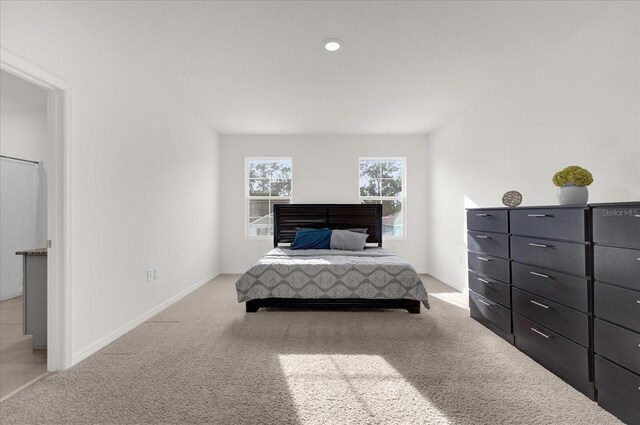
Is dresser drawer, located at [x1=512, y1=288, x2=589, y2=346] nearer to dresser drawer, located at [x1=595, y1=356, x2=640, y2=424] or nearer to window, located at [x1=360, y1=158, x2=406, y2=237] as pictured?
dresser drawer, located at [x1=595, y1=356, x2=640, y2=424]

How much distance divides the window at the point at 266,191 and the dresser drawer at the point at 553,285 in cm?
404

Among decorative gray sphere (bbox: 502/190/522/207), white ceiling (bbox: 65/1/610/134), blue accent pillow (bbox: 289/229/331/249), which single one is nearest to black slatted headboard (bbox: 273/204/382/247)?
blue accent pillow (bbox: 289/229/331/249)

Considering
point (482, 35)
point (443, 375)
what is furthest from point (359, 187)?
point (443, 375)

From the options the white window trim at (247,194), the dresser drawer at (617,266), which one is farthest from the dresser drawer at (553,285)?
the white window trim at (247,194)

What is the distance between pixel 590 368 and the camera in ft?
6.10

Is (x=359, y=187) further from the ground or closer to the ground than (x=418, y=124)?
closer to the ground

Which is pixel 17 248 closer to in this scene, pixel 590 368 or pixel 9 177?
pixel 9 177

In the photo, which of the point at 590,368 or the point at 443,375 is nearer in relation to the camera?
the point at 590,368

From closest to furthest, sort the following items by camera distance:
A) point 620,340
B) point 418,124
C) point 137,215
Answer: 1. point 620,340
2. point 137,215
3. point 418,124

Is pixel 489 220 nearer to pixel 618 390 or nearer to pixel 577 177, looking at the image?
pixel 577 177

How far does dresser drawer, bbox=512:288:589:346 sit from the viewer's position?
6.28ft

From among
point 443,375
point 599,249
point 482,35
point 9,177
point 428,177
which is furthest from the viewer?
point 428,177

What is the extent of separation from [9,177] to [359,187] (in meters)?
5.07

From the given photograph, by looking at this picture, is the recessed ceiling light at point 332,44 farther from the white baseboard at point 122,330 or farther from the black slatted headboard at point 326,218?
the white baseboard at point 122,330
